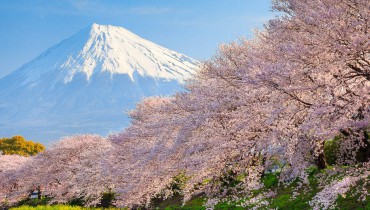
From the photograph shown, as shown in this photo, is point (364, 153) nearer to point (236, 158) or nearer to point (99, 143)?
point (236, 158)

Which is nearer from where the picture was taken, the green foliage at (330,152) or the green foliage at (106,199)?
the green foliage at (330,152)

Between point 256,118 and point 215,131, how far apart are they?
1.86 metres

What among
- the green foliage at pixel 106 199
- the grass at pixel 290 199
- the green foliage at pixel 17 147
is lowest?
the grass at pixel 290 199

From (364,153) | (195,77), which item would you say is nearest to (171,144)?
(364,153)

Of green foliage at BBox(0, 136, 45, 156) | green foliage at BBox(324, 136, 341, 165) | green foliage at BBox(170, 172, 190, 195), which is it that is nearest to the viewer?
green foliage at BBox(324, 136, 341, 165)

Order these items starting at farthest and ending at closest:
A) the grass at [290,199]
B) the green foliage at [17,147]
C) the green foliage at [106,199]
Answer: the green foliage at [17,147] < the green foliage at [106,199] < the grass at [290,199]

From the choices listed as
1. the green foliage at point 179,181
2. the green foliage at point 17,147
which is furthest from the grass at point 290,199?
the green foliage at point 17,147

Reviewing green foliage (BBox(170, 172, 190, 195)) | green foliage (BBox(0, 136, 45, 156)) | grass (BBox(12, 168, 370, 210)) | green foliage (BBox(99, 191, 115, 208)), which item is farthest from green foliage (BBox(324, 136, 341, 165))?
green foliage (BBox(0, 136, 45, 156))

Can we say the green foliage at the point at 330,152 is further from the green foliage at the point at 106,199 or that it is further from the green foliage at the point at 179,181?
the green foliage at the point at 106,199

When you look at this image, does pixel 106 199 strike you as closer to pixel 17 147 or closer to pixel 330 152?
pixel 330 152

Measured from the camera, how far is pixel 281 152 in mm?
→ 9797

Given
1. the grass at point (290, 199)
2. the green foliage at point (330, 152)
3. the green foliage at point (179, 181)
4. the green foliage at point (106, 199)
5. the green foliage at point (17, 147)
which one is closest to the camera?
the grass at point (290, 199)

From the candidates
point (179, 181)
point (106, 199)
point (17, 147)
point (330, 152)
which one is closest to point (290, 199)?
point (330, 152)

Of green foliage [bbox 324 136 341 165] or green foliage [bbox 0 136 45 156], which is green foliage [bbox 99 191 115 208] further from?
green foliage [bbox 0 136 45 156]
